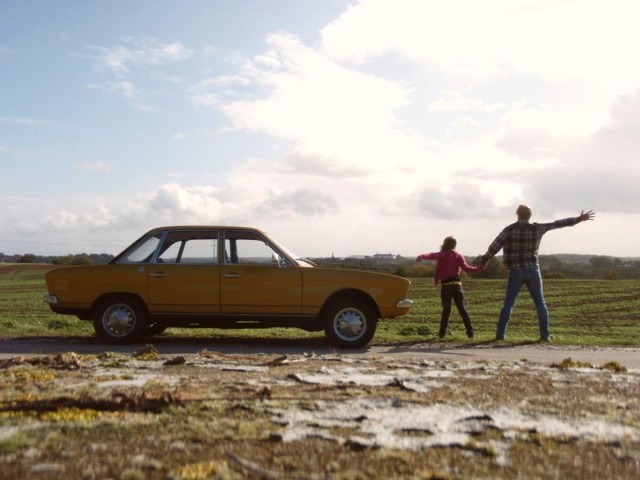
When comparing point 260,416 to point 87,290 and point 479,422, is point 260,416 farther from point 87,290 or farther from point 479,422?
point 87,290

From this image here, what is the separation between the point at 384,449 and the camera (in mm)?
3574

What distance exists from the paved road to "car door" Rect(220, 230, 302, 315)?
20.8 inches

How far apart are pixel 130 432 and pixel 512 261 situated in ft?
26.9

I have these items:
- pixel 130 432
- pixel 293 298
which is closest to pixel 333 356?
pixel 293 298

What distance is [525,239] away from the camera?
10.8 metres

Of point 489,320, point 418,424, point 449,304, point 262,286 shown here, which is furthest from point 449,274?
point 489,320

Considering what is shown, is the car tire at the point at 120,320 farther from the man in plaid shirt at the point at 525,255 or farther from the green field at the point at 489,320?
the man in plaid shirt at the point at 525,255

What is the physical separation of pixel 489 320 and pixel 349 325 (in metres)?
10.5

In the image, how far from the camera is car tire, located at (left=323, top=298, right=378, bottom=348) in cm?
970

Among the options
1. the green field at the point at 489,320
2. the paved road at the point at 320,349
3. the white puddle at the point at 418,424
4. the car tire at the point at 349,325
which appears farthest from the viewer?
the green field at the point at 489,320

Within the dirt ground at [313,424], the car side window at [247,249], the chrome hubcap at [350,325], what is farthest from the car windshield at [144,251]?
the dirt ground at [313,424]

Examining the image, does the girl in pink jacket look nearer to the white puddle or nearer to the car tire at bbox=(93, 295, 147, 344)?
the car tire at bbox=(93, 295, 147, 344)

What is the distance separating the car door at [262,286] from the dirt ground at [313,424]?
3.58 m

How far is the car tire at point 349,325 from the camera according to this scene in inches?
382
